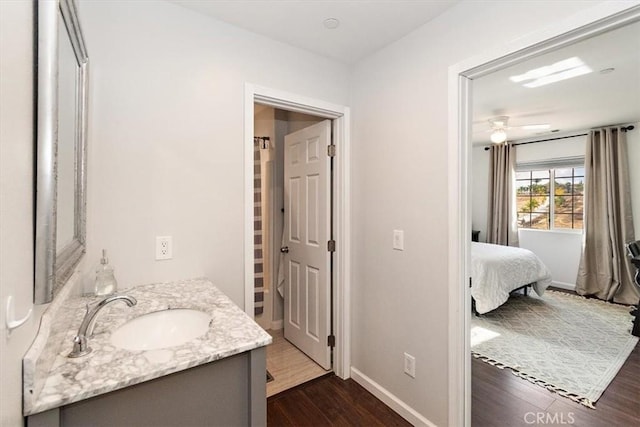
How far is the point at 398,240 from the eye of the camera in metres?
2.03

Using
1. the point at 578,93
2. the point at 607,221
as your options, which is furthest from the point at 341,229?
the point at 607,221

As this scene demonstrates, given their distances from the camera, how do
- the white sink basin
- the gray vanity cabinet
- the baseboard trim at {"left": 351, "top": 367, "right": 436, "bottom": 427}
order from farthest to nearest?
the baseboard trim at {"left": 351, "top": 367, "right": 436, "bottom": 427} → the white sink basin → the gray vanity cabinet

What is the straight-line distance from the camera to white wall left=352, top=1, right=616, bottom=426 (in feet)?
5.56

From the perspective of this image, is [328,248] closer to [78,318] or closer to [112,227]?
[112,227]

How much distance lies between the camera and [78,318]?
4.00 ft

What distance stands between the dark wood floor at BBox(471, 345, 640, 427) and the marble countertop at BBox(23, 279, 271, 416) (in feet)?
5.91

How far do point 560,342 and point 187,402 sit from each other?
3532 millimetres

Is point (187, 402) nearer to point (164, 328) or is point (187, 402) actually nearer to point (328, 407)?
point (164, 328)

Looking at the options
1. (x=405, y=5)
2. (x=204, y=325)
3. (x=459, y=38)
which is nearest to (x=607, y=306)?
(x=459, y=38)

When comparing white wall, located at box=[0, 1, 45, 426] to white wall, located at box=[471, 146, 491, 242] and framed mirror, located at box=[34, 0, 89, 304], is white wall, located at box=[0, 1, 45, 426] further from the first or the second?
white wall, located at box=[471, 146, 491, 242]

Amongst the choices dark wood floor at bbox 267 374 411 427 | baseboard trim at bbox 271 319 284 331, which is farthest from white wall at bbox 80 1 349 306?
baseboard trim at bbox 271 319 284 331

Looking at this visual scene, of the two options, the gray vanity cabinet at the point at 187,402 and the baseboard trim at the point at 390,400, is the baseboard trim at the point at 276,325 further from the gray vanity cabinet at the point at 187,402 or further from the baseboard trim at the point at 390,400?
the gray vanity cabinet at the point at 187,402

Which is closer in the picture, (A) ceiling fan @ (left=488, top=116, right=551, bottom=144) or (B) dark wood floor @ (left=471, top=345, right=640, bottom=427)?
(B) dark wood floor @ (left=471, top=345, right=640, bottom=427)

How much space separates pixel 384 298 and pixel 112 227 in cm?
167
